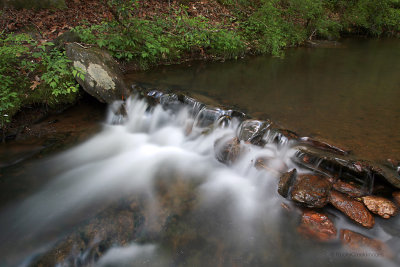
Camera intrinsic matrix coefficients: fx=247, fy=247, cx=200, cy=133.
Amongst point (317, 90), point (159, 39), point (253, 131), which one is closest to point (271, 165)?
point (253, 131)

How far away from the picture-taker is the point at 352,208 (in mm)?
3129

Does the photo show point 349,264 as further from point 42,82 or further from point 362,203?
point 42,82

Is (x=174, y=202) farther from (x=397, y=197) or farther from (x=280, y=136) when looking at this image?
(x=397, y=197)

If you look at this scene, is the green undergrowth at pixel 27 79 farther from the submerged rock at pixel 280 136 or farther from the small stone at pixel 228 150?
the submerged rock at pixel 280 136

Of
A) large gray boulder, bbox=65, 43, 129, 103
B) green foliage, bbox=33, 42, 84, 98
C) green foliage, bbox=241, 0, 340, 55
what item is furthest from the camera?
green foliage, bbox=241, 0, 340, 55

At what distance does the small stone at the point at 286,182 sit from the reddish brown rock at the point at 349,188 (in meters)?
0.56

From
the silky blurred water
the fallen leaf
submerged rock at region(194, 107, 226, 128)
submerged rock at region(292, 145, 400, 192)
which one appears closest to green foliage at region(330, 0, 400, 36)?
the silky blurred water

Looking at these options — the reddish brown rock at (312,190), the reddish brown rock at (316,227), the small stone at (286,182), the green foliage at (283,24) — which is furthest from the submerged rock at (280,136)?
the green foliage at (283,24)

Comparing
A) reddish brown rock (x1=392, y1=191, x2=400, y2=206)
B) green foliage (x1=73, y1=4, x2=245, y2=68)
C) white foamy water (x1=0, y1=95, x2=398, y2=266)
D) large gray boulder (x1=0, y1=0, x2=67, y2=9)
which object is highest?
large gray boulder (x1=0, y1=0, x2=67, y2=9)

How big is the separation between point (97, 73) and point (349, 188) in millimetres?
5253

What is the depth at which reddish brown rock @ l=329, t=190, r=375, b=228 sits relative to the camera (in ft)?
9.91

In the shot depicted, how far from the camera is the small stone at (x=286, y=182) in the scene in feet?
11.6

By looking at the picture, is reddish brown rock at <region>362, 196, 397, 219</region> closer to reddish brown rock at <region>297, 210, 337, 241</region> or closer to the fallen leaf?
reddish brown rock at <region>297, 210, 337, 241</region>

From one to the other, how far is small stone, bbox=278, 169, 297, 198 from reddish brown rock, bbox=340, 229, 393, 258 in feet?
2.72
